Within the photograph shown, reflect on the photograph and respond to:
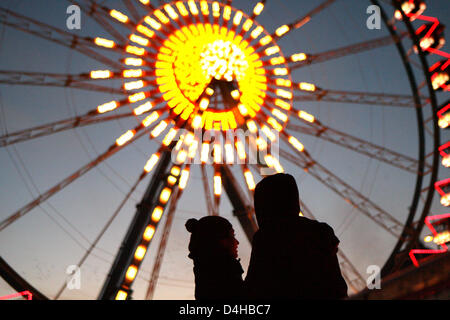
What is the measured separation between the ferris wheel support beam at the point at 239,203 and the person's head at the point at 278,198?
8548 mm

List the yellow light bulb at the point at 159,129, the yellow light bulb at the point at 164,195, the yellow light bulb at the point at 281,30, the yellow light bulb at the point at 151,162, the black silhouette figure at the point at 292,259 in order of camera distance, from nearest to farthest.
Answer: the black silhouette figure at the point at 292,259 < the yellow light bulb at the point at 164,195 < the yellow light bulb at the point at 151,162 < the yellow light bulb at the point at 159,129 < the yellow light bulb at the point at 281,30

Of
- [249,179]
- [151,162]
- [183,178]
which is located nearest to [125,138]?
[151,162]

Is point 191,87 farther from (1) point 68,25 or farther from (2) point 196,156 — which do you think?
(1) point 68,25

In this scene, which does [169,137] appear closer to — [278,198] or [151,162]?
[151,162]

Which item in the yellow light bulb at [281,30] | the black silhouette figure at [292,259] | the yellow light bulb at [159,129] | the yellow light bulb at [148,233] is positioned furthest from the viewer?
the yellow light bulb at [281,30]

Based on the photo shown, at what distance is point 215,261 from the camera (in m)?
1.76

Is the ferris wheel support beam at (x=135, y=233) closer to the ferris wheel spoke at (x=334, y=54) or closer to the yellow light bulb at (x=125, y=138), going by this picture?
the yellow light bulb at (x=125, y=138)

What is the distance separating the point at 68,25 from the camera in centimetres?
1036

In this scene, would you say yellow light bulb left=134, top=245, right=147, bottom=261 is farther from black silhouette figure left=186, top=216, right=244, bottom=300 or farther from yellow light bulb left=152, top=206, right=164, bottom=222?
black silhouette figure left=186, top=216, right=244, bottom=300

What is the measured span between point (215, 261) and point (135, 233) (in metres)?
7.45

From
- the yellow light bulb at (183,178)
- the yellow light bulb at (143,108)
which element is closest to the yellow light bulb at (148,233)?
the yellow light bulb at (183,178)

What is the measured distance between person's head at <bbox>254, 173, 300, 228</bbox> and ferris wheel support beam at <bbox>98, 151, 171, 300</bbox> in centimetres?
727

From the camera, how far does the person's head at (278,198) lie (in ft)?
5.79

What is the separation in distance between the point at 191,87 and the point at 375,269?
7104 millimetres
